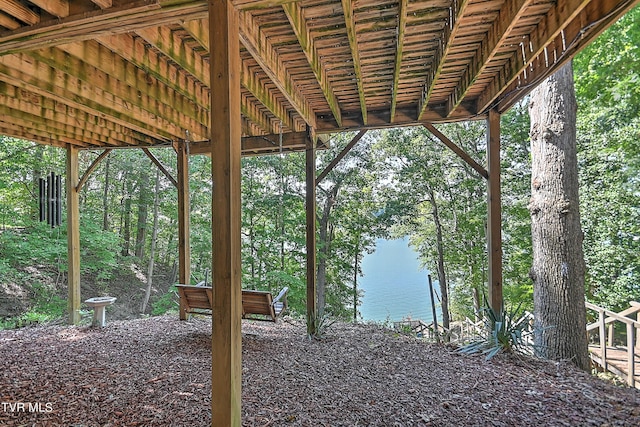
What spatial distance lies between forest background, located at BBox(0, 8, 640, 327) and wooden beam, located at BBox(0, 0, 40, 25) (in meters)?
5.27

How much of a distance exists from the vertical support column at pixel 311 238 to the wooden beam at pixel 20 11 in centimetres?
277

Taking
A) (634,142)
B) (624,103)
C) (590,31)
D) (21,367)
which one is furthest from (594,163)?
(21,367)

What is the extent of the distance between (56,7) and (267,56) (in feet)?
4.08

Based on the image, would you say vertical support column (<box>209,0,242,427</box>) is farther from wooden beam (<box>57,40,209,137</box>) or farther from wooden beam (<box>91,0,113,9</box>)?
wooden beam (<box>57,40,209,137</box>)

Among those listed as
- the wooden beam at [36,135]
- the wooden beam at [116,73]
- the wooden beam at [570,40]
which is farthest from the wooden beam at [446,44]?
the wooden beam at [36,135]

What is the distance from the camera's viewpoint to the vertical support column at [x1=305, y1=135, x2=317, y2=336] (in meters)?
4.11

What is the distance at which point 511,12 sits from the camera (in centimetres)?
197

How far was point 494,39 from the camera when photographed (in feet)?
7.45

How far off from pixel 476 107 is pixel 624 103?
4.25 m

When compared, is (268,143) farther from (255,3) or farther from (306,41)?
(255,3)

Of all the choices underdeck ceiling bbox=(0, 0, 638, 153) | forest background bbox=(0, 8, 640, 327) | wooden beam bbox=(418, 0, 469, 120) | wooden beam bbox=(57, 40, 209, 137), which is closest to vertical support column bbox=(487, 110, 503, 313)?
underdeck ceiling bbox=(0, 0, 638, 153)

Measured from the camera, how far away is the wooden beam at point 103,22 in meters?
1.53

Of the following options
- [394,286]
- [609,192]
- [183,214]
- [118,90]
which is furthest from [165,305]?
[394,286]

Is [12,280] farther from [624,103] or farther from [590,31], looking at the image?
[624,103]
